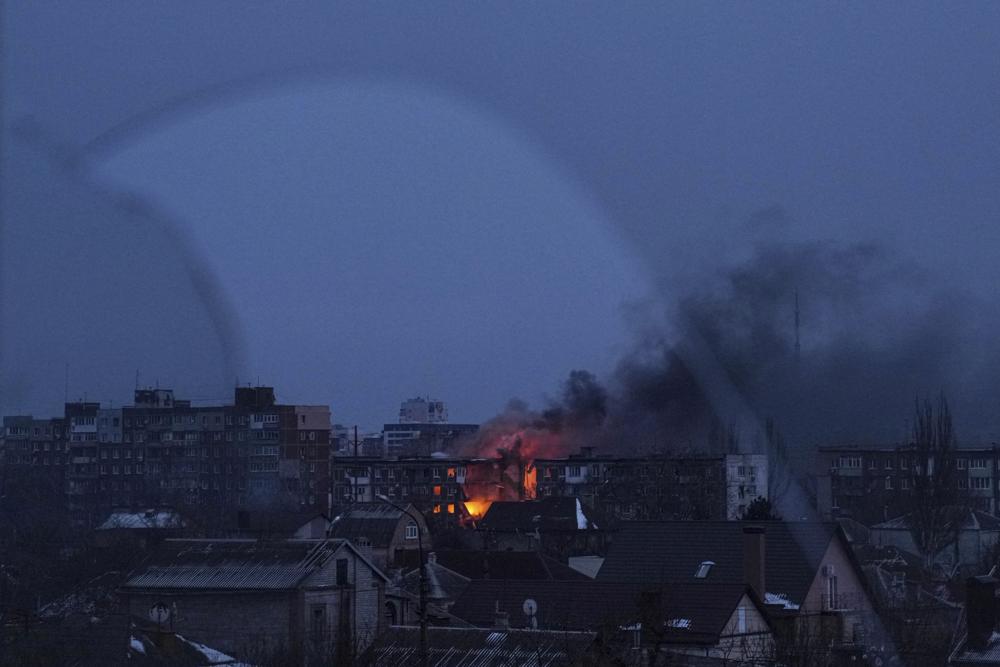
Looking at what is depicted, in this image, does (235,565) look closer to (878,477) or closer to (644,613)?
(644,613)

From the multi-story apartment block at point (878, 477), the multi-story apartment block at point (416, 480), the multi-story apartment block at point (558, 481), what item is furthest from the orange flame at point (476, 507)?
the multi-story apartment block at point (878, 477)

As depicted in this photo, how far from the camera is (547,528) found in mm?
46750

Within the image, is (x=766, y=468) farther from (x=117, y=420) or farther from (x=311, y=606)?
(x=311, y=606)

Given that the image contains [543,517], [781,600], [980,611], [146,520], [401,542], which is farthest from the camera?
[543,517]

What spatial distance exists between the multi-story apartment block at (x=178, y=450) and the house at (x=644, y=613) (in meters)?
37.8

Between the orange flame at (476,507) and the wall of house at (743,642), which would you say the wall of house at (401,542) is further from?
the orange flame at (476,507)

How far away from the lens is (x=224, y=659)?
18500 millimetres

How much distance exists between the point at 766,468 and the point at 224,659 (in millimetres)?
37744

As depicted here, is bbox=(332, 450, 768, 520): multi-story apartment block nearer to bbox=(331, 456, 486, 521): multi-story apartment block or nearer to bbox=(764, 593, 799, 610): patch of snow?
bbox=(331, 456, 486, 521): multi-story apartment block

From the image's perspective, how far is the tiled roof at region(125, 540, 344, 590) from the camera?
23.1 m

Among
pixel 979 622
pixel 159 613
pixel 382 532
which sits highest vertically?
pixel 382 532

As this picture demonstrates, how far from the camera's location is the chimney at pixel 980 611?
17.3 meters

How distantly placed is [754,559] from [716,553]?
1.61 metres

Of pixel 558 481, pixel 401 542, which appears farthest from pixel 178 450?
pixel 401 542
